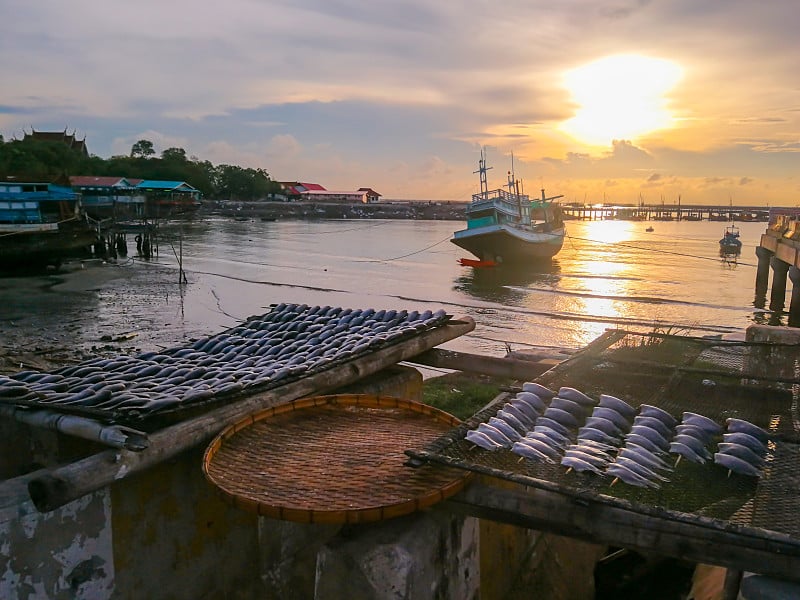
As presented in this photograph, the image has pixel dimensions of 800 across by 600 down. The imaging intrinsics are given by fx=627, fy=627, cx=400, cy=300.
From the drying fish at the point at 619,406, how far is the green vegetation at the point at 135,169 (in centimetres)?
4689

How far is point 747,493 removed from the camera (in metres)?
3.88

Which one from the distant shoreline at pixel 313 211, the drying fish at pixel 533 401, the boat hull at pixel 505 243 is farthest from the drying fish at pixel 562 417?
the distant shoreline at pixel 313 211

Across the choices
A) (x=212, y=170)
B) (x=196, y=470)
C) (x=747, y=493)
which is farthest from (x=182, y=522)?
(x=212, y=170)

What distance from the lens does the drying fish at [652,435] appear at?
4531mm

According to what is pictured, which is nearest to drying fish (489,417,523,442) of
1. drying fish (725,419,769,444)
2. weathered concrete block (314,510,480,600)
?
weathered concrete block (314,510,480,600)

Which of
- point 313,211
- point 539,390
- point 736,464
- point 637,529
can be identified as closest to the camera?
point 637,529

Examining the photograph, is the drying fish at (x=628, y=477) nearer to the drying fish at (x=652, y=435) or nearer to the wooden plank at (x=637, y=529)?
the wooden plank at (x=637, y=529)

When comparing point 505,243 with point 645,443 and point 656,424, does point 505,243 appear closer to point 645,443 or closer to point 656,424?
point 656,424

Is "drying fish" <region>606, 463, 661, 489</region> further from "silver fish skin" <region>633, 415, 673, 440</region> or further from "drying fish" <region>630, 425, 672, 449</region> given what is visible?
"silver fish skin" <region>633, 415, 673, 440</region>

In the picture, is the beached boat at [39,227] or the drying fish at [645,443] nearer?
the drying fish at [645,443]

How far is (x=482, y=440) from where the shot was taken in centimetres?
430

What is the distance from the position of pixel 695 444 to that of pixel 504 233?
3999 centimetres

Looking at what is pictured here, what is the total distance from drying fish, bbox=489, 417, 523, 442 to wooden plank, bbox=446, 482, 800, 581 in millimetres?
492

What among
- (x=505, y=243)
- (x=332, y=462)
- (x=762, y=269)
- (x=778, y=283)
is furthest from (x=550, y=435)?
(x=505, y=243)
